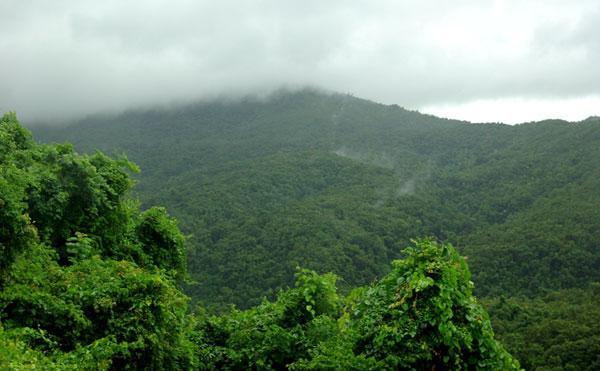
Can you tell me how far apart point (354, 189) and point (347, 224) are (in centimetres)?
1936

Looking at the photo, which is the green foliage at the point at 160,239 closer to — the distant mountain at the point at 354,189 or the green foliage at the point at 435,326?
the green foliage at the point at 435,326

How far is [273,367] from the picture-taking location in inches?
342

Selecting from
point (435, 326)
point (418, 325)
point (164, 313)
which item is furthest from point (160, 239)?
point (435, 326)

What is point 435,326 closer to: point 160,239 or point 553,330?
point 160,239

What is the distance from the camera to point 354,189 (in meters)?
99.5

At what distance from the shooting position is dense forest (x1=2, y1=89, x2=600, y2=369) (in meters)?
7.92

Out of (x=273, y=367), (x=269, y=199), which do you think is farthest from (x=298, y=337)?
(x=269, y=199)

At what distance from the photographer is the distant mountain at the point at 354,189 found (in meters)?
62.7

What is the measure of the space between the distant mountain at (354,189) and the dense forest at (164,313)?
46.8 m

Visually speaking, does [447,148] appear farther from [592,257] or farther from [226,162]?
[592,257]

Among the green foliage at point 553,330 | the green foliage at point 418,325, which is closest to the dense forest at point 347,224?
the green foliage at point 418,325

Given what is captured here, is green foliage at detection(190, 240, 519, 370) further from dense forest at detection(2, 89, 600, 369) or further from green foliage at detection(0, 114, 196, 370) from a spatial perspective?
green foliage at detection(0, 114, 196, 370)

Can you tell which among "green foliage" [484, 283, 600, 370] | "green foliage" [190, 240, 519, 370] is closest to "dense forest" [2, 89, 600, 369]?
"green foliage" [190, 240, 519, 370]

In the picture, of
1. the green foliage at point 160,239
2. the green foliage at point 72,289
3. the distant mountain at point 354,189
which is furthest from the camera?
the distant mountain at point 354,189
